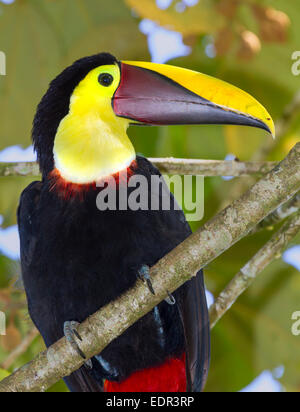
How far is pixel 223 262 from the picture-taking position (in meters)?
4.03

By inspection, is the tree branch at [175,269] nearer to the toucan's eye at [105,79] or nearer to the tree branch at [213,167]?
the tree branch at [213,167]

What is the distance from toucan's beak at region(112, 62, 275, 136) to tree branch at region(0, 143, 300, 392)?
695mm

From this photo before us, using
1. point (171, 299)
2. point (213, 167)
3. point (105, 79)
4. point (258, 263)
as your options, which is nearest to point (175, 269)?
point (171, 299)

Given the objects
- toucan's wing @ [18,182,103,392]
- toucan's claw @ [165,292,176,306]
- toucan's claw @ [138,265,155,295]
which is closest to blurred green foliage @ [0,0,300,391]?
toucan's wing @ [18,182,103,392]

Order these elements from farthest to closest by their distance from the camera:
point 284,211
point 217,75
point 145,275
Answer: point 217,75, point 284,211, point 145,275

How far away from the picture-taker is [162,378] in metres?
3.21

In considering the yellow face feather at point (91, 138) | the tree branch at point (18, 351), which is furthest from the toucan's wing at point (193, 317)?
the tree branch at point (18, 351)

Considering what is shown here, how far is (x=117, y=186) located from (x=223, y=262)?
118 centimetres

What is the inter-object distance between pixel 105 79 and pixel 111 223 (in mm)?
823

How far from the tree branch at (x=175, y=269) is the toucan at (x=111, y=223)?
0.18 m

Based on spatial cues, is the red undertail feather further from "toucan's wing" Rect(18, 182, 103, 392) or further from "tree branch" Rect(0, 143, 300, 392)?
"tree branch" Rect(0, 143, 300, 392)

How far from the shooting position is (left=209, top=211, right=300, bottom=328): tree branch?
10.4 ft

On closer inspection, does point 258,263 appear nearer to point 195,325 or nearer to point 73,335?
point 195,325
